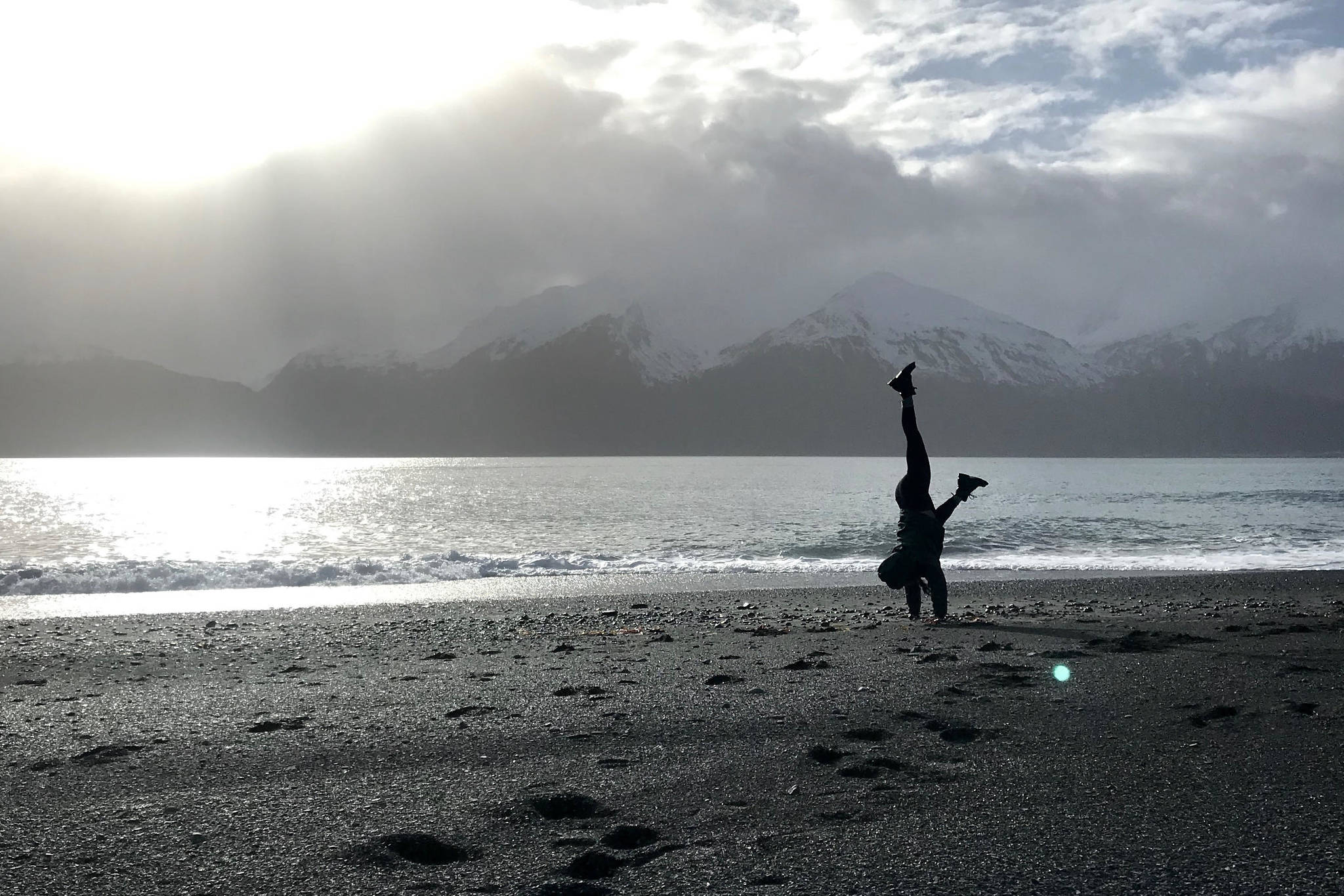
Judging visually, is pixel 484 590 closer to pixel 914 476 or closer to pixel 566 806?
pixel 914 476

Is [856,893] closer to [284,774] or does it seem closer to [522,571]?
[284,774]

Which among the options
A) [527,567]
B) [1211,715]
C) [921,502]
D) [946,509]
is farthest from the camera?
[527,567]

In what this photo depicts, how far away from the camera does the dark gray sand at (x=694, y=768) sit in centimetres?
418

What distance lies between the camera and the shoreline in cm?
1833

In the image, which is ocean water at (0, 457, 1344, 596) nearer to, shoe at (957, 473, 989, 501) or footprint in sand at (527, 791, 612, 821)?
shoe at (957, 473, 989, 501)

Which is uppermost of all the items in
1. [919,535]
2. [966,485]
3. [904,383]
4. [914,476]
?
[904,383]

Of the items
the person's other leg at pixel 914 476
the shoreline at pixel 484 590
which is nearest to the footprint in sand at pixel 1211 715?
the person's other leg at pixel 914 476

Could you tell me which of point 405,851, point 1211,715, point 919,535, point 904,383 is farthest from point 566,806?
point 919,535

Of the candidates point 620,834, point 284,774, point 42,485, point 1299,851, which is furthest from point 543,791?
point 42,485

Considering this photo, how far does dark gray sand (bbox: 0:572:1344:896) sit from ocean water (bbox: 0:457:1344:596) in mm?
14164

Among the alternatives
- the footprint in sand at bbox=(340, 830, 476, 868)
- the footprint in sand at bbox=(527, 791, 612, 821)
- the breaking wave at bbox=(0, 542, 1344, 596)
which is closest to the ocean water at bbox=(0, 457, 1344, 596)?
the breaking wave at bbox=(0, 542, 1344, 596)

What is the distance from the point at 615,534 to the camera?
3722 cm

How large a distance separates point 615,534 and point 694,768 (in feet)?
104

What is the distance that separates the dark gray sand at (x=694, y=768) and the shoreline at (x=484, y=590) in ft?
26.1
